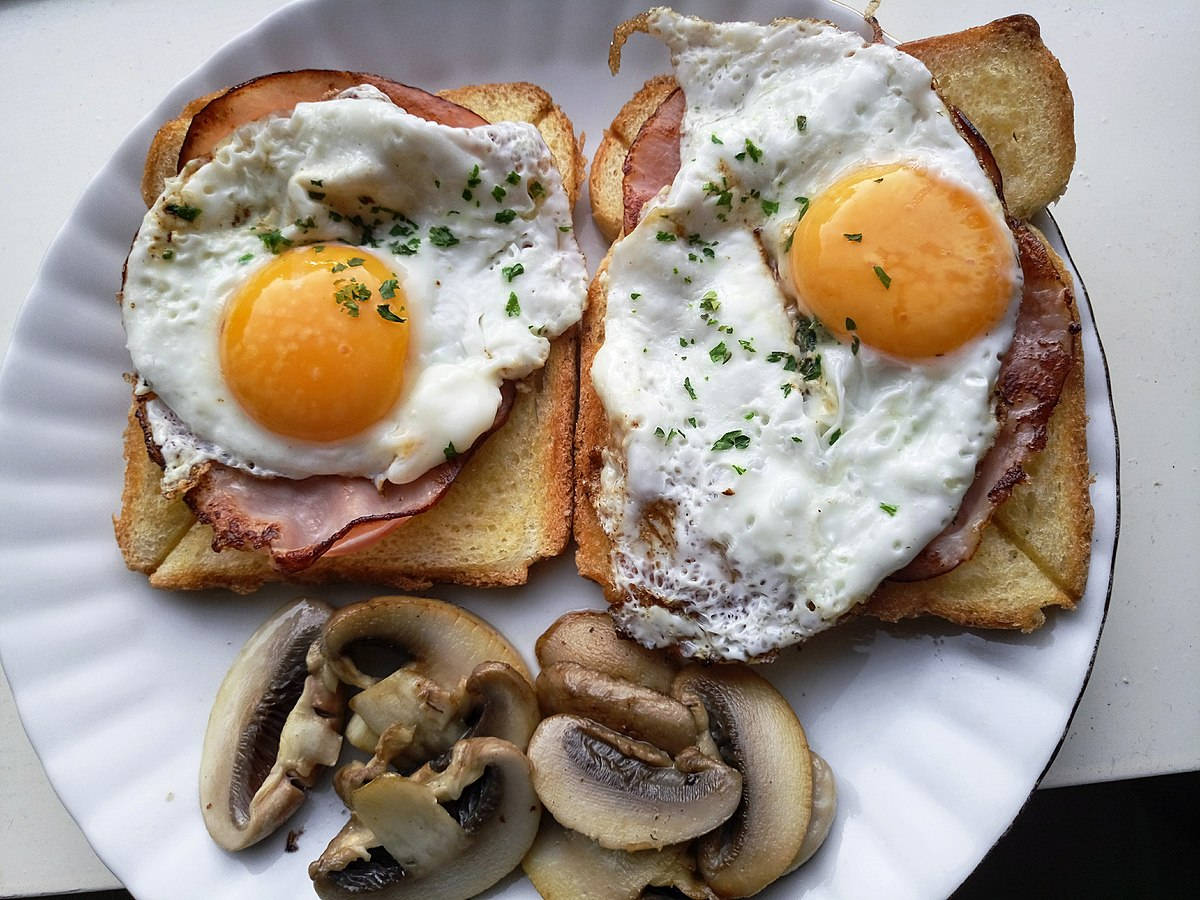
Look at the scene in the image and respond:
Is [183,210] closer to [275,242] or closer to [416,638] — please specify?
[275,242]

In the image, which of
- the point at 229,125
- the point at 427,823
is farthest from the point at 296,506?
the point at 229,125

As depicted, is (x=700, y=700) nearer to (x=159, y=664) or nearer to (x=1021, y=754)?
(x=1021, y=754)

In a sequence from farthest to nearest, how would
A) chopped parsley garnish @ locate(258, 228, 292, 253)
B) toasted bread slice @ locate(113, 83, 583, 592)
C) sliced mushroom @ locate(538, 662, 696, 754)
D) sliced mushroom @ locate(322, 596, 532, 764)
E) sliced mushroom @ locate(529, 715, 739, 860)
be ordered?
toasted bread slice @ locate(113, 83, 583, 592), chopped parsley garnish @ locate(258, 228, 292, 253), sliced mushroom @ locate(322, 596, 532, 764), sliced mushroom @ locate(538, 662, 696, 754), sliced mushroom @ locate(529, 715, 739, 860)

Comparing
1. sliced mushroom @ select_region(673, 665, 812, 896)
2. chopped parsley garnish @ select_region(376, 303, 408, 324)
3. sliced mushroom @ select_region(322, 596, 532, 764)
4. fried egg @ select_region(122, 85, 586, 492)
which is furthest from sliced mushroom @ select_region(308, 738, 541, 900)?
chopped parsley garnish @ select_region(376, 303, 408, 324)

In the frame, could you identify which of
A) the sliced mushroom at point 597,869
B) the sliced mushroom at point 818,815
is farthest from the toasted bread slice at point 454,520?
the sliced mushroom at point 818,815

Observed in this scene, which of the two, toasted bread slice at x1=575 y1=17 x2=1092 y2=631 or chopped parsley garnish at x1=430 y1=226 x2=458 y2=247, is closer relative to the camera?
toasted bread slice at x1=575 y1=17 x2=1092 y2=631

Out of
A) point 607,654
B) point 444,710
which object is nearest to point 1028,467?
point 607,654

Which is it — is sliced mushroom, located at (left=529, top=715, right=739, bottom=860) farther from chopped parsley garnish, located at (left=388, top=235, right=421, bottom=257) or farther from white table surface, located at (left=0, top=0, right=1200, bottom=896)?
chopped parsley garnish, located at (left=388, top=235, right=421, bottom=257)
